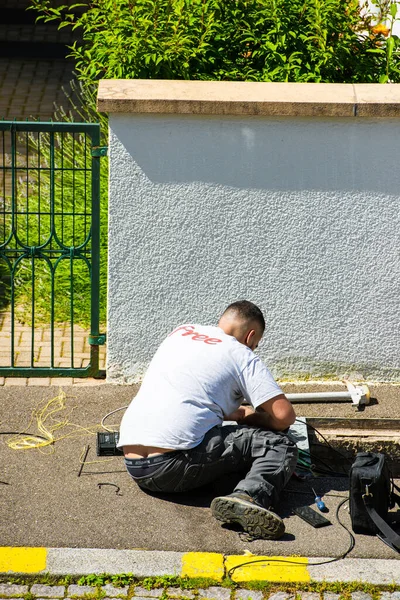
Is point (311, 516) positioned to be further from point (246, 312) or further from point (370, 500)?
point (246, 312)

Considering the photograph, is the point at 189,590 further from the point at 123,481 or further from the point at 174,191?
the point at 174,191

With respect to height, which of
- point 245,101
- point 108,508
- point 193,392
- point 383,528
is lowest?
point 108,508

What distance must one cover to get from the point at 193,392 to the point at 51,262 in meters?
2.98

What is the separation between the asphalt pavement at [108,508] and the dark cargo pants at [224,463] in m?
0.12

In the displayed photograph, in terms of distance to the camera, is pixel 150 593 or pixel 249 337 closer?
pixel 150 593

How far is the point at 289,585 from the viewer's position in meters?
4.33

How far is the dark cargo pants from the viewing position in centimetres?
490

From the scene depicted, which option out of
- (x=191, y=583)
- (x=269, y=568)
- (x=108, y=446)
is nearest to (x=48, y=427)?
(x=108, y=446)

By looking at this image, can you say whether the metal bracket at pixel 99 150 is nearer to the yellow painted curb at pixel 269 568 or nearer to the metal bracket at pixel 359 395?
the metal bracket at pixel 359 395

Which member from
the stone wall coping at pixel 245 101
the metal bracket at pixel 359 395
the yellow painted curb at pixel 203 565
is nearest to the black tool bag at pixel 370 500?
the yellow painted curb at pixel 203 565

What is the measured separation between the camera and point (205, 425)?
4.95 metres

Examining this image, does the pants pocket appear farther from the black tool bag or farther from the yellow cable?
the yellow cable

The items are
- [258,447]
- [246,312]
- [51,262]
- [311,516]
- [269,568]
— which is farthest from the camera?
[51,262]

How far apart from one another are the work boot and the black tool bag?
0.40 metres
